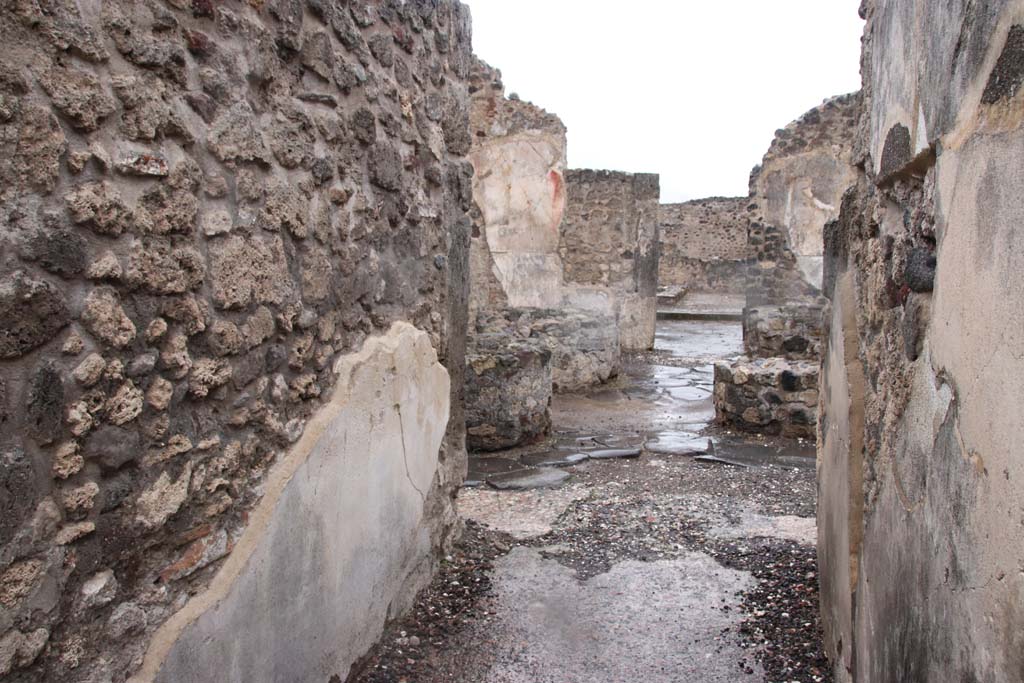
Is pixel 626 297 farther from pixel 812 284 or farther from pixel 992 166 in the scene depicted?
pixel 992 166

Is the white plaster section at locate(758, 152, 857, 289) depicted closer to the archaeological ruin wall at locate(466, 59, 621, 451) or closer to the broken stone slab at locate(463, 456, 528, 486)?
the archaeological ruin wall at locate(466, 59, 621, 451)

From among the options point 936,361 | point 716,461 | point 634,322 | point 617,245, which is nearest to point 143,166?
point 936,361

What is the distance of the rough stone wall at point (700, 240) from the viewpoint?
21438 millimetres

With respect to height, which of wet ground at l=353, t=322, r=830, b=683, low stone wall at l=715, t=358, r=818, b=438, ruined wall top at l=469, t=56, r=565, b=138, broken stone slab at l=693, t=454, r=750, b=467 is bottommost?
broken stone slab at l=693, t=454, r=750, b=467

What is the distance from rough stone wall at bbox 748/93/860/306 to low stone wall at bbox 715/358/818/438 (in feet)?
16.5

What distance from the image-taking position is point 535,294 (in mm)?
9828

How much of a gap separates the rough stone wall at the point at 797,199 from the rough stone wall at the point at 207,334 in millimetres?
8708

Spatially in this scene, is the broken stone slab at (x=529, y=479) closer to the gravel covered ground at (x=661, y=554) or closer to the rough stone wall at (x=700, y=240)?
the gravel covered ground at (x=661, y=554)

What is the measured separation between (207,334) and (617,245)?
32.3ft

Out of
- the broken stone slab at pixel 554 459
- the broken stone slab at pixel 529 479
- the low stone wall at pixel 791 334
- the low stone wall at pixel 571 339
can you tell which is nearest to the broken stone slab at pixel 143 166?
the broken stone slab at pixel 529 479

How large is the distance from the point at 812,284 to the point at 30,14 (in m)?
10.3

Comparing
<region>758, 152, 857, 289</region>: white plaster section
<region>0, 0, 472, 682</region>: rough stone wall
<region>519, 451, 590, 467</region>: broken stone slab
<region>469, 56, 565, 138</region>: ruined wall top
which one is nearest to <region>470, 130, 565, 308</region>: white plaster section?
<region>469, 56, 565, 138</region>: ruined wall top

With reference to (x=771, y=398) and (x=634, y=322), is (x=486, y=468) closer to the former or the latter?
(x=771, y=398)

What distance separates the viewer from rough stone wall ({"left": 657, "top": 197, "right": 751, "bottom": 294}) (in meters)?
21.4
